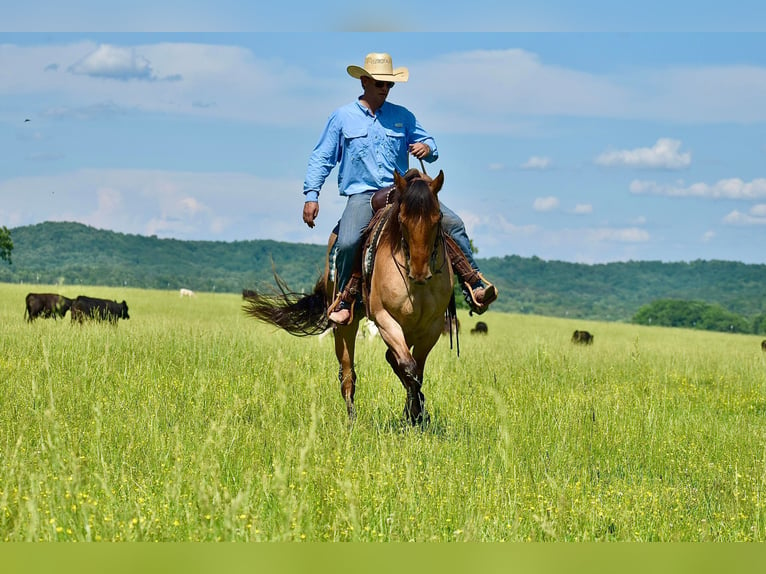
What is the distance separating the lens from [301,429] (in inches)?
276

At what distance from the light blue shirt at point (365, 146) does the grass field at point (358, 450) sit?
79.7 inches

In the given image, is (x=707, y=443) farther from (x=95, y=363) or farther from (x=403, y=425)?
(x=95, y=363)

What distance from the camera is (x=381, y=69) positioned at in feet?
27.3

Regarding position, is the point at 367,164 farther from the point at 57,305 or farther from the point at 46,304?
the point at 46,304

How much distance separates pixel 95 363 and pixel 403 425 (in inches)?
181

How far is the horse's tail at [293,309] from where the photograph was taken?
395 inches

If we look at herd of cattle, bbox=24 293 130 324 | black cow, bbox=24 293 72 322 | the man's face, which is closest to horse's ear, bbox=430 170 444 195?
the man's face

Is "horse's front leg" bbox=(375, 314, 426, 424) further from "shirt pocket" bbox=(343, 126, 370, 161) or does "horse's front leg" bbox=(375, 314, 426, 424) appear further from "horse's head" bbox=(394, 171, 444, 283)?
"shirt pocket" bbox=(343, 126, 370, 161)

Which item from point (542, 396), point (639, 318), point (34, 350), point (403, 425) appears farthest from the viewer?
point (639, 318)

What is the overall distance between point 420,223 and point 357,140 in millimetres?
1875

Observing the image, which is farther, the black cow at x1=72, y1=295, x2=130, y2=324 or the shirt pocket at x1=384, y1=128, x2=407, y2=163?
the black cow at x1=72, y1=295, x2=130, y2=324

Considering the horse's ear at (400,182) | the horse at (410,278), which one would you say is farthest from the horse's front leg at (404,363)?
the horse's ear at (400,182)

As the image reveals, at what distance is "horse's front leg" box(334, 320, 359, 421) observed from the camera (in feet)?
29.1

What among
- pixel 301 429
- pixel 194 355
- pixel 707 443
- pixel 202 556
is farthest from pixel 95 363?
pixel 202 556
